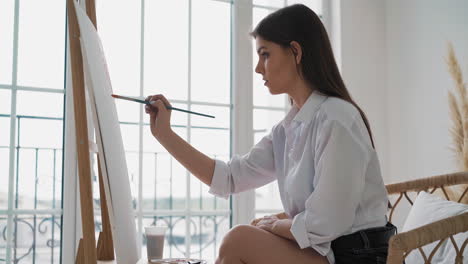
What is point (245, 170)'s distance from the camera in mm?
1812

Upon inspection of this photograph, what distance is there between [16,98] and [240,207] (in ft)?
4.65

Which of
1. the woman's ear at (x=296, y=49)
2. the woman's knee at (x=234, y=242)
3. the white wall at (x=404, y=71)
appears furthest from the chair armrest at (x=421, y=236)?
the white wall at (x=404, y=71)

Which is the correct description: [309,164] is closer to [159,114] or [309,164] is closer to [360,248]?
[360,248]

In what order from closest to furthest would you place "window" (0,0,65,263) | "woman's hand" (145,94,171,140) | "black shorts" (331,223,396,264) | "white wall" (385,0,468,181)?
"black shorts" (331,223,396,264) → "woman's hand" (145,94,171,140) → "window" (0,0,65,263) → "white wall" (385,0,468,181)

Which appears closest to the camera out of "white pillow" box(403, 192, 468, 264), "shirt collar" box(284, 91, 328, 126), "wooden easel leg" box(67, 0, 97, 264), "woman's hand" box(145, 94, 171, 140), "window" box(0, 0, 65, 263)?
"wooden easel leg" box(67, 0, 97, 264)

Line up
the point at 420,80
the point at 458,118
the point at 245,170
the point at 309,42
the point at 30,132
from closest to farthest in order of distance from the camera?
the point at 309,42
the point at 245,170
the point at 30,132
the point at 458,118
the point at 420,80

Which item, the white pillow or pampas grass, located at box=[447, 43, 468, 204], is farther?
pampas grass, located at box=[447, 43, 468, 204]

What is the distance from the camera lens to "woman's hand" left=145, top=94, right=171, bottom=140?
163cm

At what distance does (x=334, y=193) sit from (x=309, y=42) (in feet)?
1.62

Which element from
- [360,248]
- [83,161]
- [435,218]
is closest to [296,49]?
[360,248]

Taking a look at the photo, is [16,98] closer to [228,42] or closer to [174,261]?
[228,42]

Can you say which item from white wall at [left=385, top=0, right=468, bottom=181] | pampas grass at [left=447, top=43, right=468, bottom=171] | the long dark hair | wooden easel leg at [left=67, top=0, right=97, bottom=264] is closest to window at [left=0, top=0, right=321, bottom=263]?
white wall at [left=385, top=0, right=468, bottom=181]

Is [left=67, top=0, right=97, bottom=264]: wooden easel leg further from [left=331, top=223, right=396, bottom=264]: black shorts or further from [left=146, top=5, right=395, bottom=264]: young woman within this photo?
[left=331, top=223, right=396, bottom=264]: black shorts

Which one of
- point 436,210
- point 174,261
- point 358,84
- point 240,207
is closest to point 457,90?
point 358,84
